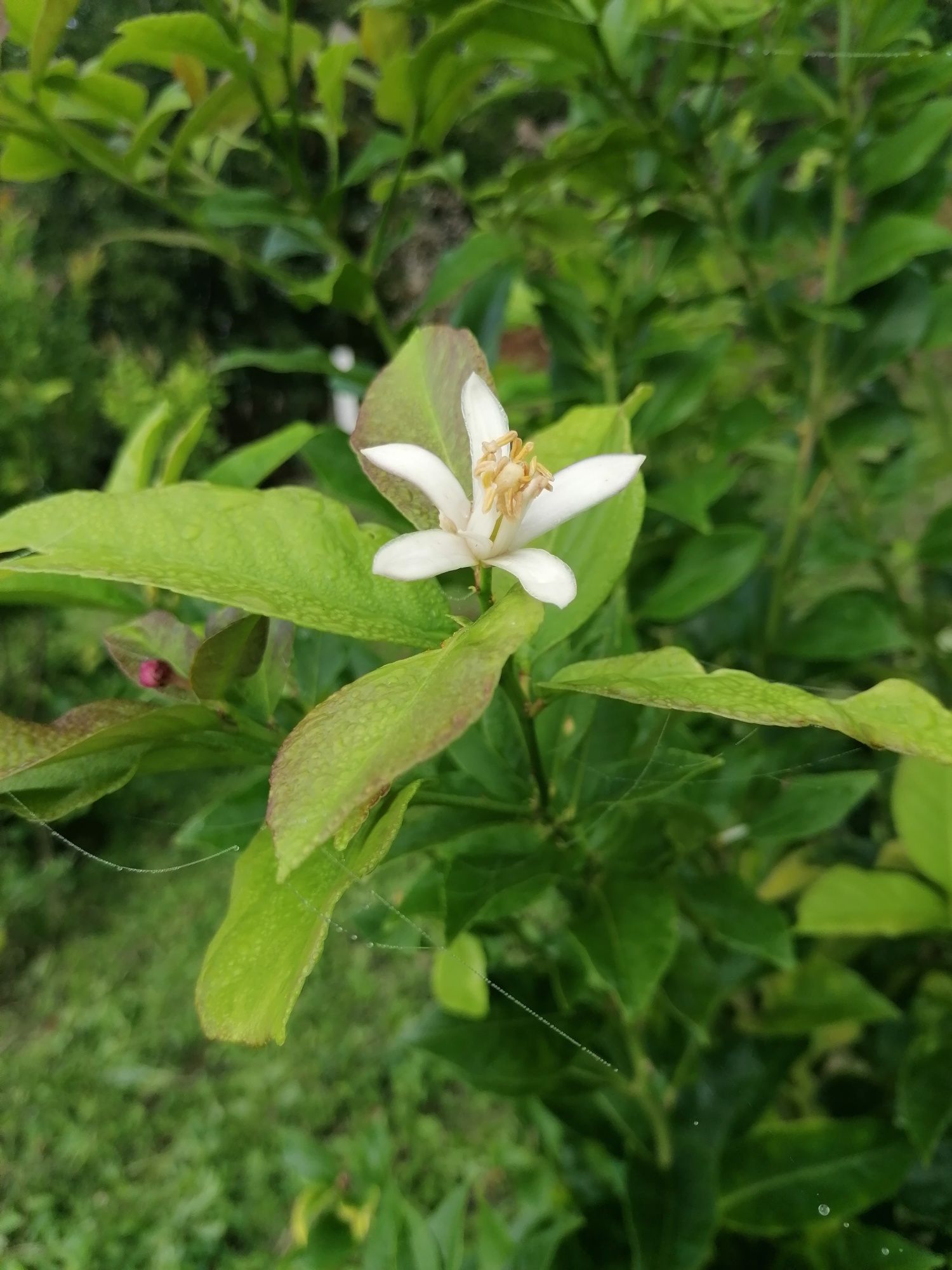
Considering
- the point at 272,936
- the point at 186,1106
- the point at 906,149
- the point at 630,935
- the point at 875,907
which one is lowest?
the point at 186,1106

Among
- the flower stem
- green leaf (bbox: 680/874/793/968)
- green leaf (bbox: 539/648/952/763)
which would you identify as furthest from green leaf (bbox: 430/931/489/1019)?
green leaf (bbox: 539/648/952/763)

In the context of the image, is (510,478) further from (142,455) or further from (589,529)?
(142,455)

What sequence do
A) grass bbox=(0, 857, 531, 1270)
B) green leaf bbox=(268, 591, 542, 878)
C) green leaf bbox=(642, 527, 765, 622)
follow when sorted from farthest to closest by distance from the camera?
grass bbox=(0, 857, 531, 1270), green leaf bbox=(642, 527, 765, 622), green leaf bbox=(268, 591, 542, 878)

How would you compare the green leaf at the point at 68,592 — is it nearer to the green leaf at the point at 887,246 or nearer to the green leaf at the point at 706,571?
the green leaf at the point at 706,571

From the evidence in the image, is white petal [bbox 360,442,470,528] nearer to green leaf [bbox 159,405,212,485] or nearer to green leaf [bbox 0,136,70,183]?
green leaf [bbox 159,405,212,485]

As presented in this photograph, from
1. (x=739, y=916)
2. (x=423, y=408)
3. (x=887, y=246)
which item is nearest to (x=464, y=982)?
(x=739, y=916)

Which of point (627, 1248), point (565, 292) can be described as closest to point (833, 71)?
point (565, 292)
